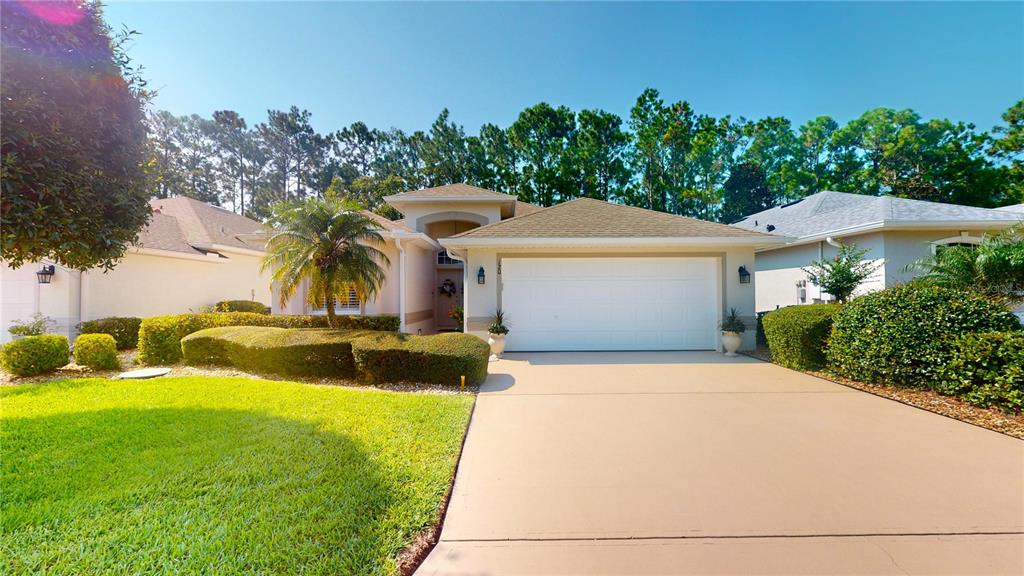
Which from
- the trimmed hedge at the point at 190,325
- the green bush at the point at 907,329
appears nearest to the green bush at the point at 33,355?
the trimmed hedge at the point at 190,325

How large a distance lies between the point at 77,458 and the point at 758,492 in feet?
20.3

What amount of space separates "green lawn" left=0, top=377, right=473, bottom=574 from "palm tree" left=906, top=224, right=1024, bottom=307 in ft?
28.5

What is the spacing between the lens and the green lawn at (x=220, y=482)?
86.6 inches

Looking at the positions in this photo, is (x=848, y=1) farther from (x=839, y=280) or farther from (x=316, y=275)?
(x=316, y=275)

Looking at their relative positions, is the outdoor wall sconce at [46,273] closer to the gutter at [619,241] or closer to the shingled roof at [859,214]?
the gutter at [619,241]

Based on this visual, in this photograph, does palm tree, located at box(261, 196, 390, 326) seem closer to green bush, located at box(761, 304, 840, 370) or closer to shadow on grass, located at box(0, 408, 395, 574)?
shadow on grass, located at box(0, 408, 395, 574)

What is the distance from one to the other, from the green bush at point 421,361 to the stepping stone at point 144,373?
412 centimetres

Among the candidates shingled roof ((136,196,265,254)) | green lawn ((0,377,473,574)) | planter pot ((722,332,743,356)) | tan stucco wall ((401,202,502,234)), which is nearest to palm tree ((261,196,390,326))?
shingled roof ((136,196,265,254))

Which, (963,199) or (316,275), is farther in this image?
(963,199)

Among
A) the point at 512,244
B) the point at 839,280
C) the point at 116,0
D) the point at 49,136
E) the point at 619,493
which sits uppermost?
the point at 116,0

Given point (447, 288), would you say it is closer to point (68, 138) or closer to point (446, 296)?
point (446, 296)

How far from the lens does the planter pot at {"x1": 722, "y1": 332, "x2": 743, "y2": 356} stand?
842 cm

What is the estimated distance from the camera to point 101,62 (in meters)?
4.30

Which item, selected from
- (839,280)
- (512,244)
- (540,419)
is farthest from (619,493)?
(839,280)
